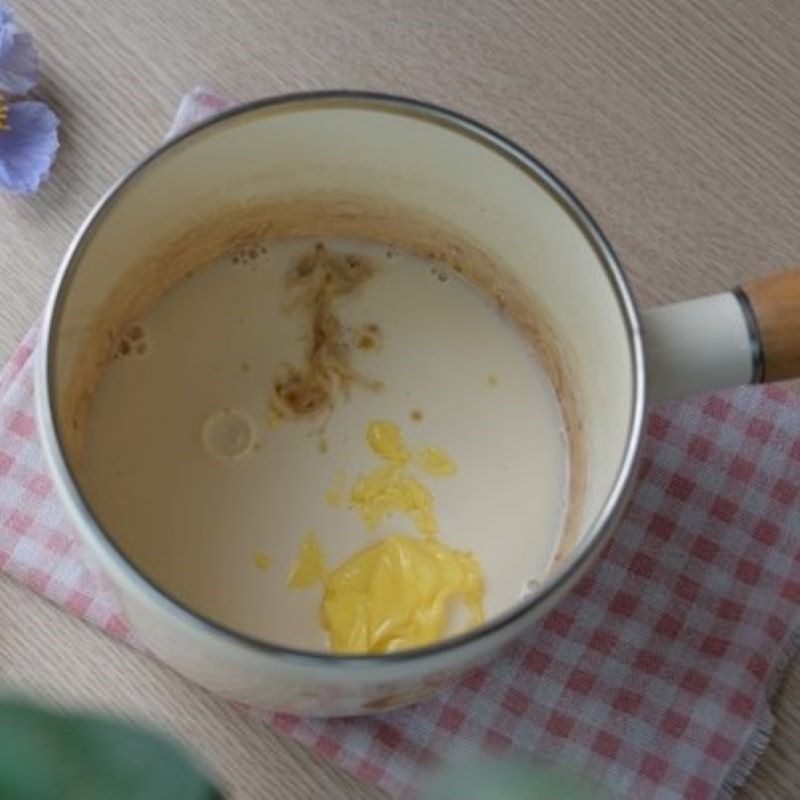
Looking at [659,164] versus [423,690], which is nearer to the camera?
[423,690]

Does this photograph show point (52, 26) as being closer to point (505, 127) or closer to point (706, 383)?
point (505, 127)

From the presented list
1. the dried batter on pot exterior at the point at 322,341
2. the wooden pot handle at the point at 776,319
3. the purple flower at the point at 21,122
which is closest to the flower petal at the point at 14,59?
the purple flower at the point at 21,122

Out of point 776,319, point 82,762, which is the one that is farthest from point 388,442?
point 82,762

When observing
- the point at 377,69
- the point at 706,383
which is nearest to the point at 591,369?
the point at 706,383

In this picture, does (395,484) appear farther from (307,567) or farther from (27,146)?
(27,146)

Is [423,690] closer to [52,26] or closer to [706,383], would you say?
[706,383]

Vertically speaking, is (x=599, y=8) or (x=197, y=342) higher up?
(x=599, y=8)

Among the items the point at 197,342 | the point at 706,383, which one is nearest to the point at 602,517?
the point at 706,383

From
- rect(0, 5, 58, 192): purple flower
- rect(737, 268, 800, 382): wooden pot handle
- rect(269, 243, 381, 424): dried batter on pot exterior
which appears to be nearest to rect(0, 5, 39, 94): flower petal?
rect(0, 5, 58, 192): purple flower
